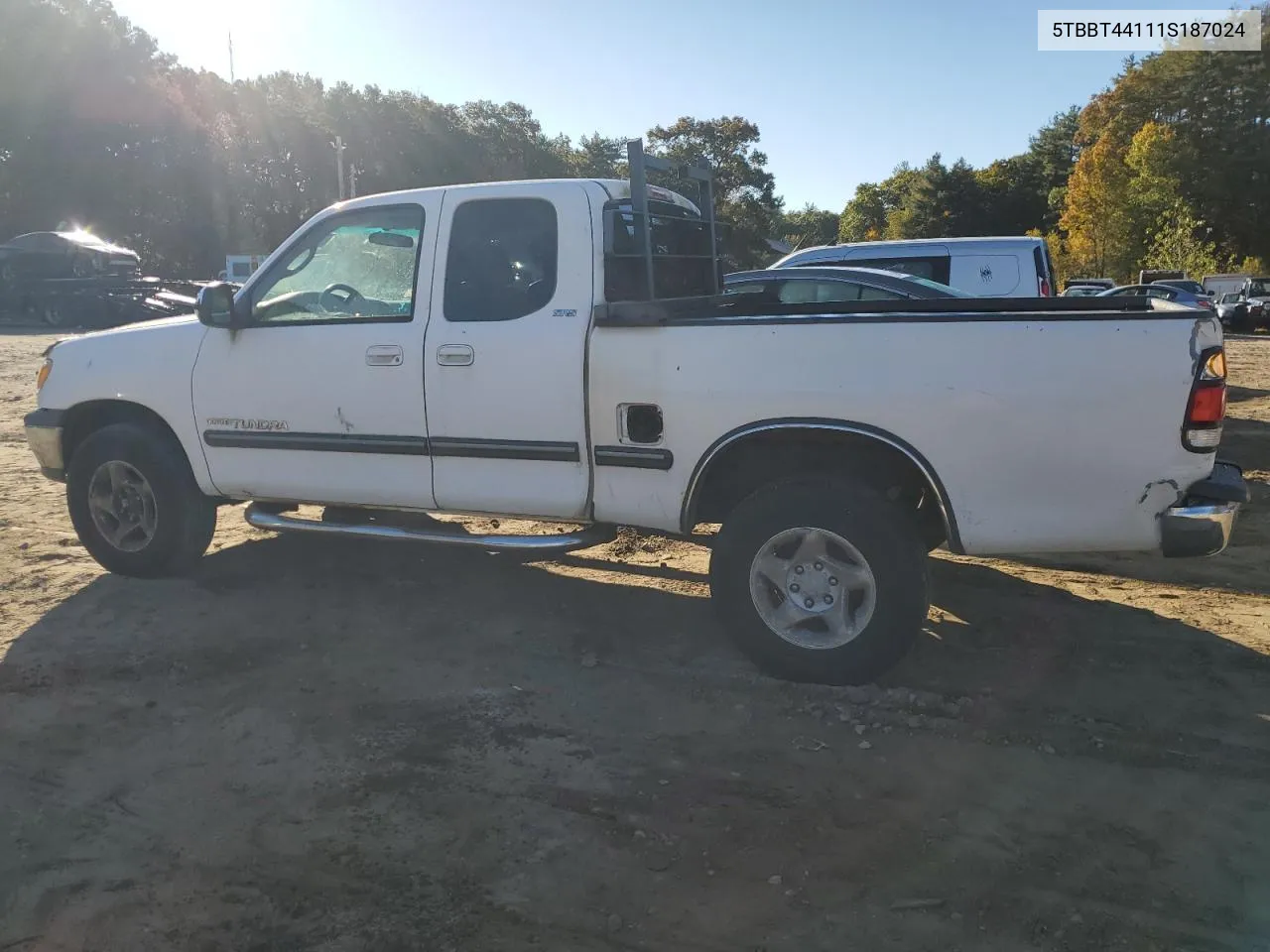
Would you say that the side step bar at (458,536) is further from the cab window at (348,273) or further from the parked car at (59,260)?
the parked car at (59,260)

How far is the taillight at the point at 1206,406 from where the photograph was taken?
3.55m

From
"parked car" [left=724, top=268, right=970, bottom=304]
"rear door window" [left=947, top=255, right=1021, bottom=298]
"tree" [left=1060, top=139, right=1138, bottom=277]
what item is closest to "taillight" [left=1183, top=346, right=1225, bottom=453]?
"parked car" [left=724, top=268, right=970, bottom=304]

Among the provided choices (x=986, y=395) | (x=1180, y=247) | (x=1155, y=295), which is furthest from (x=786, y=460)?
(x=1180, y=247)

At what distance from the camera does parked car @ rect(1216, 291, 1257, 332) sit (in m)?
28.2

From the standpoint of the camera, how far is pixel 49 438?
5613 millimetres

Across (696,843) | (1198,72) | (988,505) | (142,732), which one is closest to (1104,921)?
(696,843)

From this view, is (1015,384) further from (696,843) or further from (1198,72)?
(1198,72)

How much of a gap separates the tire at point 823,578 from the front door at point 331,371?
164 cm

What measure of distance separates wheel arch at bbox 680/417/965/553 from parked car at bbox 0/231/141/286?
26.4 metres

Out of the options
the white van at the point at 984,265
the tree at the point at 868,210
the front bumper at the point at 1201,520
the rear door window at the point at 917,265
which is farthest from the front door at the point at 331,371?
the tree at the point at 868,210

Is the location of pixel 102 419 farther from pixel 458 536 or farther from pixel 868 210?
pixel 868 210

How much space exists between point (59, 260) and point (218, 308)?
25.2 meters

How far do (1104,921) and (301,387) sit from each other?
410cm

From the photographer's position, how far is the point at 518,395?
15.0 feet
